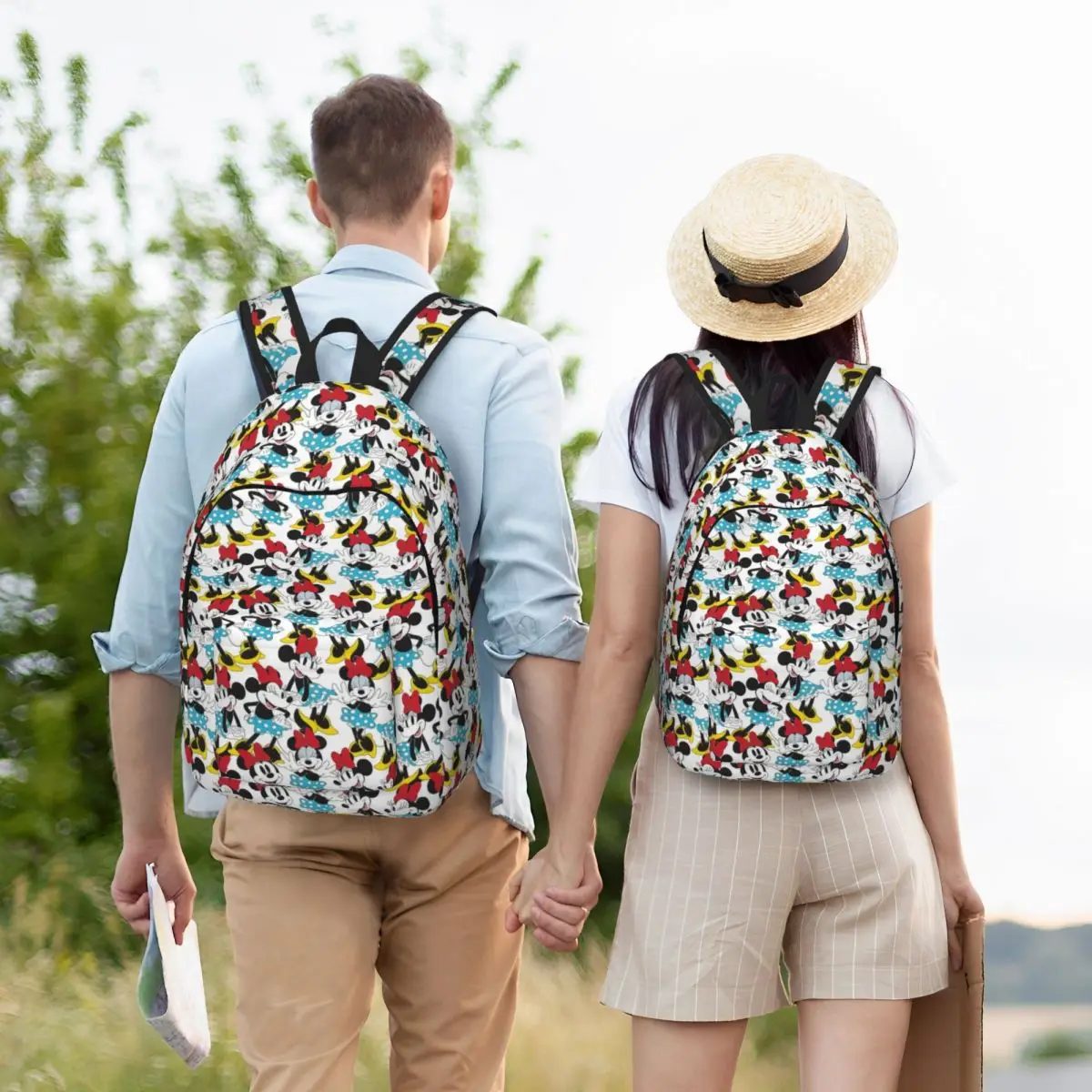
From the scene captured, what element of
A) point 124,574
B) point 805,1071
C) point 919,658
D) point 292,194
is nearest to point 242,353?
point 124,574

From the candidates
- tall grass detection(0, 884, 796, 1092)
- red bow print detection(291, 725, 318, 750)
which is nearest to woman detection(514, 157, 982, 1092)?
red bow print detection(291, 725, 318, 750)

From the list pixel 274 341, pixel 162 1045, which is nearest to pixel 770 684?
pixel 274 341

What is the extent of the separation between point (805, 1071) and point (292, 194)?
4507 mm

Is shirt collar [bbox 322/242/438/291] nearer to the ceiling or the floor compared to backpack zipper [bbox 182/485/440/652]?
nearer to the ceiling

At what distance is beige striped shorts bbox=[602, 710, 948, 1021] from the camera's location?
1.81m

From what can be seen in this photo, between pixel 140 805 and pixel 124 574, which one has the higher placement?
pixel 124 574

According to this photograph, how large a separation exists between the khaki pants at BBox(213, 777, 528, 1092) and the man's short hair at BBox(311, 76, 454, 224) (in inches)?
33.6

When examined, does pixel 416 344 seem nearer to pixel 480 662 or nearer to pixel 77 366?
pixel 480 662

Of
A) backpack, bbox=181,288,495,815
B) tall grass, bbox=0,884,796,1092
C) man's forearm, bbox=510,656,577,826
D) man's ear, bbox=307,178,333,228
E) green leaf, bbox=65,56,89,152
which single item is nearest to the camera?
backpack, bbox=181,288,495,815

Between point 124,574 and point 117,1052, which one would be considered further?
point 117,1052

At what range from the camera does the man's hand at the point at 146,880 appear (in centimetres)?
213

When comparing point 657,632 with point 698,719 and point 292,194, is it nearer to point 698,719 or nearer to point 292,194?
point 698,719

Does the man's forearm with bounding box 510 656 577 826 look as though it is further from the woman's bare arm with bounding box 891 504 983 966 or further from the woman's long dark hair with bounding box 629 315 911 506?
the woman's bare arm with bounding box 891 504 983 966

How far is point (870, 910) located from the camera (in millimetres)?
1829
